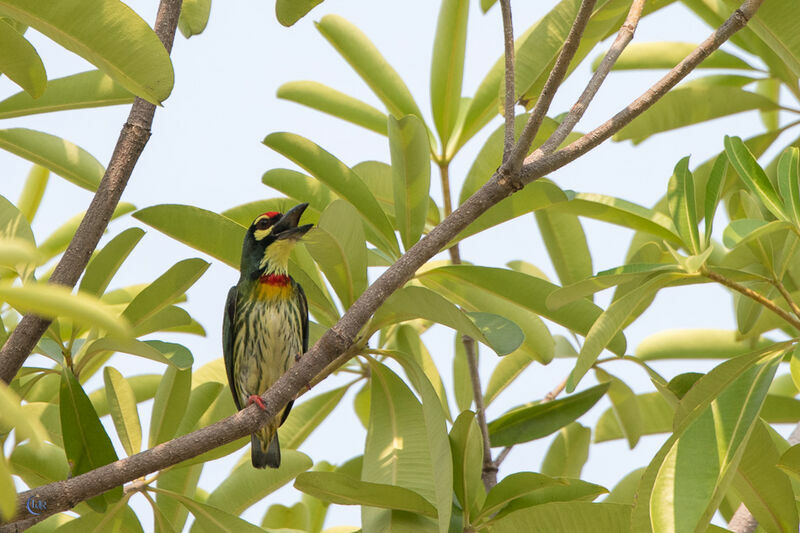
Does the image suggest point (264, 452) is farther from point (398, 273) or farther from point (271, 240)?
point (398, 273)

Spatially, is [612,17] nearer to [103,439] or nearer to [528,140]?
[528,140]

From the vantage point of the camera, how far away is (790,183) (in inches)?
84.5

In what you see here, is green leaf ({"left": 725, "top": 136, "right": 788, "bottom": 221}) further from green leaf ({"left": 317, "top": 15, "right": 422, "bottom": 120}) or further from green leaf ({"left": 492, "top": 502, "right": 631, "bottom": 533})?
green leaf ({"left": 317, "top": 15, "right": 422, "bottom": 120})

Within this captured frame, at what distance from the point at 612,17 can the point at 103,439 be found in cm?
189

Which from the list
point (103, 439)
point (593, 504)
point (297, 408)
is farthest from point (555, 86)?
point (297, 408)

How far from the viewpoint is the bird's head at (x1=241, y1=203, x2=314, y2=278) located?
2877 mm

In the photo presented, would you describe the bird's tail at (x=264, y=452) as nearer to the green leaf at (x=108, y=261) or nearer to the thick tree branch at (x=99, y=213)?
the green leaf at (x=108, y=261)

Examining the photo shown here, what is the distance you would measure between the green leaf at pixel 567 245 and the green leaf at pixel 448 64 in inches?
18.8

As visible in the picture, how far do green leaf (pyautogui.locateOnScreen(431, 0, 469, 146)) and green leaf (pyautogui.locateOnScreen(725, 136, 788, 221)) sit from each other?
1.19 metres

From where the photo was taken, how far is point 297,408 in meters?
3.28

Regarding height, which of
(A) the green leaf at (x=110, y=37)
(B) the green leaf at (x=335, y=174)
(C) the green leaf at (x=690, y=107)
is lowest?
(A) the green leaf at (x=110, y=37)

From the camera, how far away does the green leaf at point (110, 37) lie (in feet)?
5.71

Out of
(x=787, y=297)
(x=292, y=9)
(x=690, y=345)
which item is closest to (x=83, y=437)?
(x=292, y=9)

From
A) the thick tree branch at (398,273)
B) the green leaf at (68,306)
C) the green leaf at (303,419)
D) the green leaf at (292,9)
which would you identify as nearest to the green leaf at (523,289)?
the thick tree branch at (398,273)
